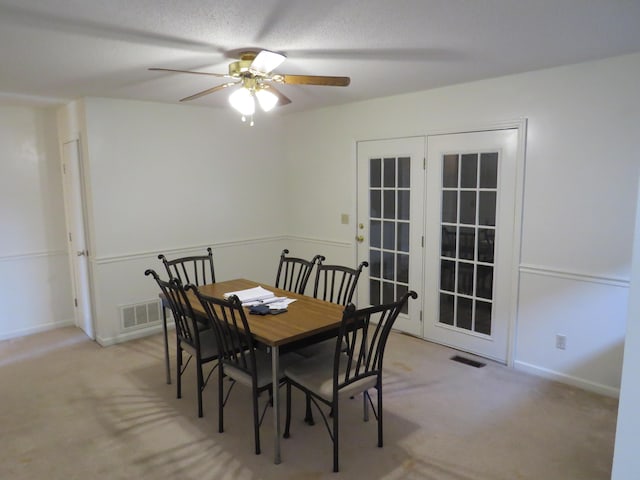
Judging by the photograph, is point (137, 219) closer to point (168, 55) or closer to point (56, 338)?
point (56, 338)

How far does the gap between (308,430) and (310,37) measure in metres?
2.30

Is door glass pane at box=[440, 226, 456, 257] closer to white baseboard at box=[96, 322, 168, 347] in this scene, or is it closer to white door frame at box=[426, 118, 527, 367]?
white door frame at box=[426, 118, 527, 367]

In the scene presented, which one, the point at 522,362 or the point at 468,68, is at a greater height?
the point at 468,68

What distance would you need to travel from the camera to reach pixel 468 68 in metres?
3.09

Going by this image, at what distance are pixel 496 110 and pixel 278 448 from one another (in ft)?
9.52

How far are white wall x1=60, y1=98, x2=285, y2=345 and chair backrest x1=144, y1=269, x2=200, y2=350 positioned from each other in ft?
4.72

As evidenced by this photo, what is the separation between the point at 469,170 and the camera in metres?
3.67

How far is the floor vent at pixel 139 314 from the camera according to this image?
422 centimetres

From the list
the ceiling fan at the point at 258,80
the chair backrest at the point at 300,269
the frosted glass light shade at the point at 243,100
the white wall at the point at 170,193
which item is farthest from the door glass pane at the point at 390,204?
the frosted glass light shade at the point at 243,100

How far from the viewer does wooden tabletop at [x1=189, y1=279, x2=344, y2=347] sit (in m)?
2.36

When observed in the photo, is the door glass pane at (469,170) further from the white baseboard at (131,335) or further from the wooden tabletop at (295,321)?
the white baseboard at (131,335)

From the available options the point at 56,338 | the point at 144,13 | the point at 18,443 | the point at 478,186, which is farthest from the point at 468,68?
the point at 56,338

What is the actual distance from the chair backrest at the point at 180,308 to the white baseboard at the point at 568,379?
2.53 meters

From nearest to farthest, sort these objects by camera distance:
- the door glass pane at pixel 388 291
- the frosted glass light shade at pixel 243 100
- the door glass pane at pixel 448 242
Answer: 1. the frosted glass light shade at pixel 243 100
2. the door glass pane at pixel 448 242
3. the door glass pane at pixel 388 291
